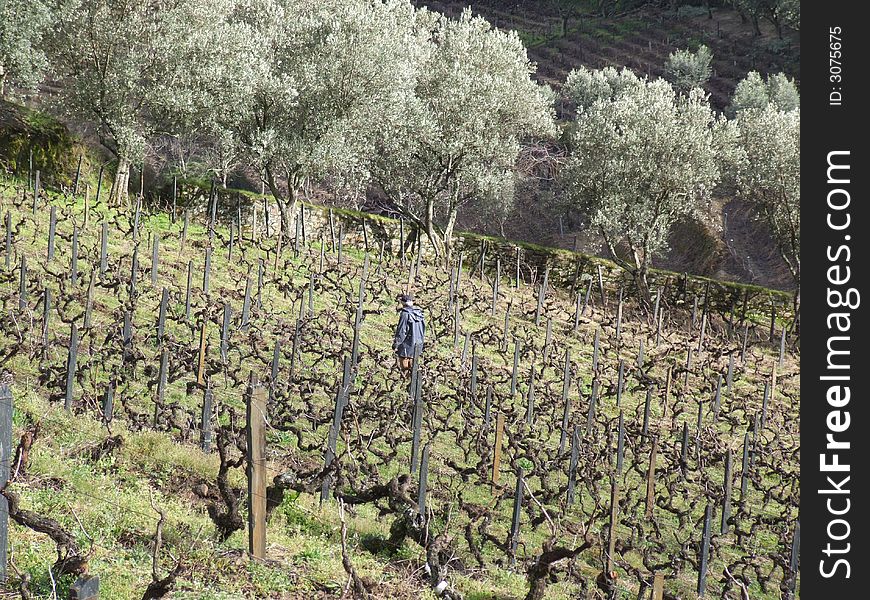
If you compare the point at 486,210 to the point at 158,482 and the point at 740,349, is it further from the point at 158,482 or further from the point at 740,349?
the point at 158,482

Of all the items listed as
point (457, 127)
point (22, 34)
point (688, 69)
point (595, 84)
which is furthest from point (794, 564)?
Answer: point (688, 69)

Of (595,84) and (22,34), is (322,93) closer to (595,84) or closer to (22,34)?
(22,34)

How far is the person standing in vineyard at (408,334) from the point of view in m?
17.4

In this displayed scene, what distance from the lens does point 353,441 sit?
1280 cm

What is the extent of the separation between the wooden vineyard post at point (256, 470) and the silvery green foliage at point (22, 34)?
953 inches

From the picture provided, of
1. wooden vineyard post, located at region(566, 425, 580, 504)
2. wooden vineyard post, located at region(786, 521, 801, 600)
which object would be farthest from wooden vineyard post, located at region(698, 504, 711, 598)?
wooden vineyard post, located at region(566, 425, 580, 504)

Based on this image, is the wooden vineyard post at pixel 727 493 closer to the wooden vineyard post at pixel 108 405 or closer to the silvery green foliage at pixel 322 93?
the wooden vineyard post at pixel 108 405

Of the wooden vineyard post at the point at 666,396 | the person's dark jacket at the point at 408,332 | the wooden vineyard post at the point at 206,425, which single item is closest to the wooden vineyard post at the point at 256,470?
the wooden vineyard post at the point at 206,425

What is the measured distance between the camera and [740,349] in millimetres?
26656

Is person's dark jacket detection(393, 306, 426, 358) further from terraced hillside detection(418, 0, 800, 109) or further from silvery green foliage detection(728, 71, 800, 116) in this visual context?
terraced hillside detection(418, 0, 800, 109)

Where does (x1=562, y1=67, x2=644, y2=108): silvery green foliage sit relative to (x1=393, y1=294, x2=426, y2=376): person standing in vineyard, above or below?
above

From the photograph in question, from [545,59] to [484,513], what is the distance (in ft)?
→ 247

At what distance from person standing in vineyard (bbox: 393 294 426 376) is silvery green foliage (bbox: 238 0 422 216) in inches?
581

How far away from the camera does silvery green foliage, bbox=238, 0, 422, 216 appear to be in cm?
3059
